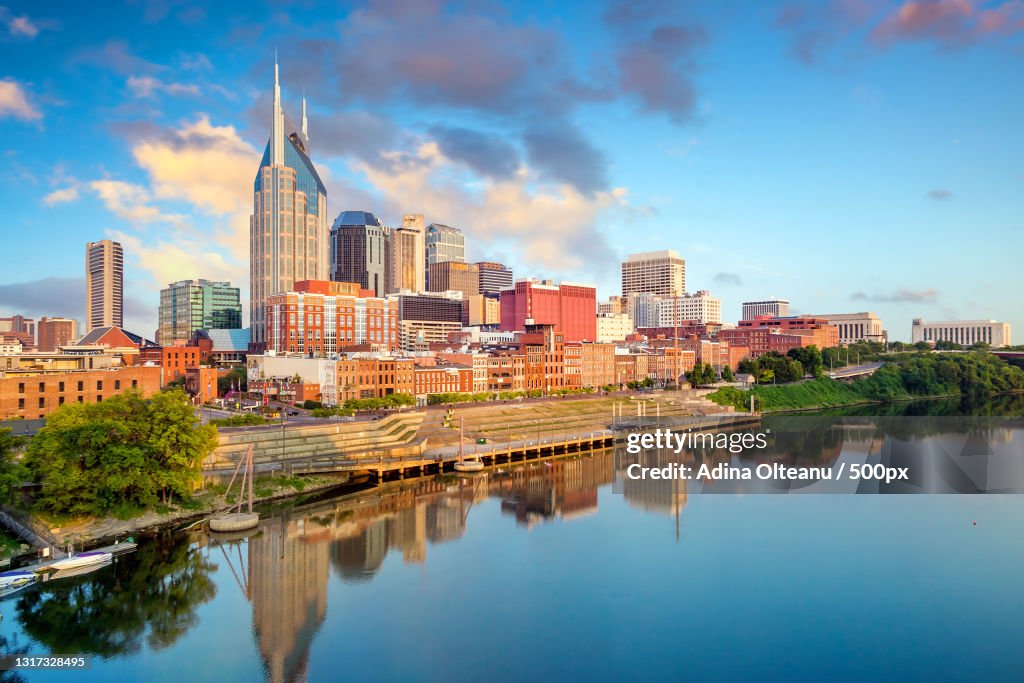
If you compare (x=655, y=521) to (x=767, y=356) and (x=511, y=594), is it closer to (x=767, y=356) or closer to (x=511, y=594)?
(x=511, y=594)

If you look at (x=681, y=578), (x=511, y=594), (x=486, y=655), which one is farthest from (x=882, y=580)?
(x=486, y=655)

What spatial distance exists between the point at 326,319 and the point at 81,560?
345ft

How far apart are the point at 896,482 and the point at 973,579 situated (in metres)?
23.5

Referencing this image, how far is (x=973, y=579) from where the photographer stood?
3775 cm

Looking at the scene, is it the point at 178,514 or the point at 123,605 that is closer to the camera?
the point at 123,605

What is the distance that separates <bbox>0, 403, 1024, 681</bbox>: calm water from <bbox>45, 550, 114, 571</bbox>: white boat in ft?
4.02

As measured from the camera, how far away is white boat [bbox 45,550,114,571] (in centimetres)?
3538

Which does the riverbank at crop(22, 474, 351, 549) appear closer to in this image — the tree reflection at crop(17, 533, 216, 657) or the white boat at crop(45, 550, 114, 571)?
the white boat at crop(45, 550, 114, 571)

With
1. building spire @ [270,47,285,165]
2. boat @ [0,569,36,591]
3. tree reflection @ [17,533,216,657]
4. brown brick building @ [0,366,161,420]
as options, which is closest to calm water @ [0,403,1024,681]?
tree reflection @ [17,533,216,657]

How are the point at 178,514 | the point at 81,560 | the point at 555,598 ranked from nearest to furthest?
1. the point at 555,598
2. the point at 81,560
3. the point at 178,514

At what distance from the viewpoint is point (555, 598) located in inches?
1384

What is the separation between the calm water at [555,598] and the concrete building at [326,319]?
8948 centimetres

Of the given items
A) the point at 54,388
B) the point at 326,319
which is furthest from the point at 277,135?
the point at 54,388

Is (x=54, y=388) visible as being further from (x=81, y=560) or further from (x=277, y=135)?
(x=277, y=135)
